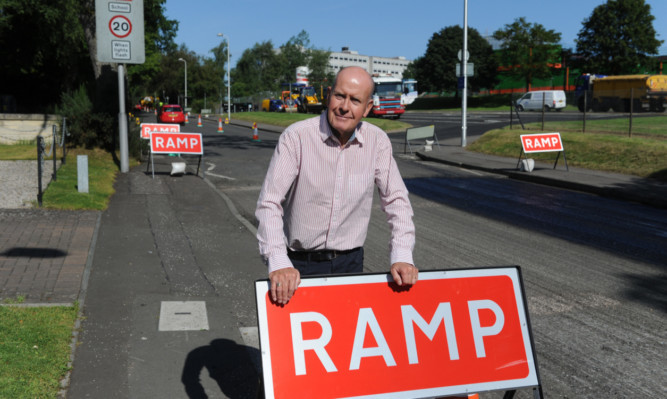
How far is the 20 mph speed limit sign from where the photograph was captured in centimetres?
1677

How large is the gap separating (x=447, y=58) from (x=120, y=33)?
7531 cm

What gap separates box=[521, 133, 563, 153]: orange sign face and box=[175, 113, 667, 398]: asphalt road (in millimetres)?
1592

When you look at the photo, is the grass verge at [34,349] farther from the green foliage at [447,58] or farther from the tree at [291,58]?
the tree at [291,58]

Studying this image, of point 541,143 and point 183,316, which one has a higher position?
point 541,143

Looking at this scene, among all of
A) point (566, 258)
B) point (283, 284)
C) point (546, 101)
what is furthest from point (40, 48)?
point (546, 101)

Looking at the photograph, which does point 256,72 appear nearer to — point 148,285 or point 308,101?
point 308,101

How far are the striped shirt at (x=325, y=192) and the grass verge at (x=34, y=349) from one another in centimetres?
213

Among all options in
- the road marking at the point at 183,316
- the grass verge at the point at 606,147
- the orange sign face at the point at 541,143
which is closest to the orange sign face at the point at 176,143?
the orange sign face at the point at 541,143

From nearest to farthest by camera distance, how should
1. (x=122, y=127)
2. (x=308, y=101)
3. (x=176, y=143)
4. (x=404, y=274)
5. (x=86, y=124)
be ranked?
1. (x=404, y=274)
2. (x=176, y=143)
3. (x=122, y=127)
4. (x=86, y=124)
5. (x=308, y=101)

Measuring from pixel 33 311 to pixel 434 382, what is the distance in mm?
4121

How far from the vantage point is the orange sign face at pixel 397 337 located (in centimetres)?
293

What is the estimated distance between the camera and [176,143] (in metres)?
17.2

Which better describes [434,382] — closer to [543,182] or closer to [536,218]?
[536,218]

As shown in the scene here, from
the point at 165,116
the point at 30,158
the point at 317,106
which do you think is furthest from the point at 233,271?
the point at 317,106
